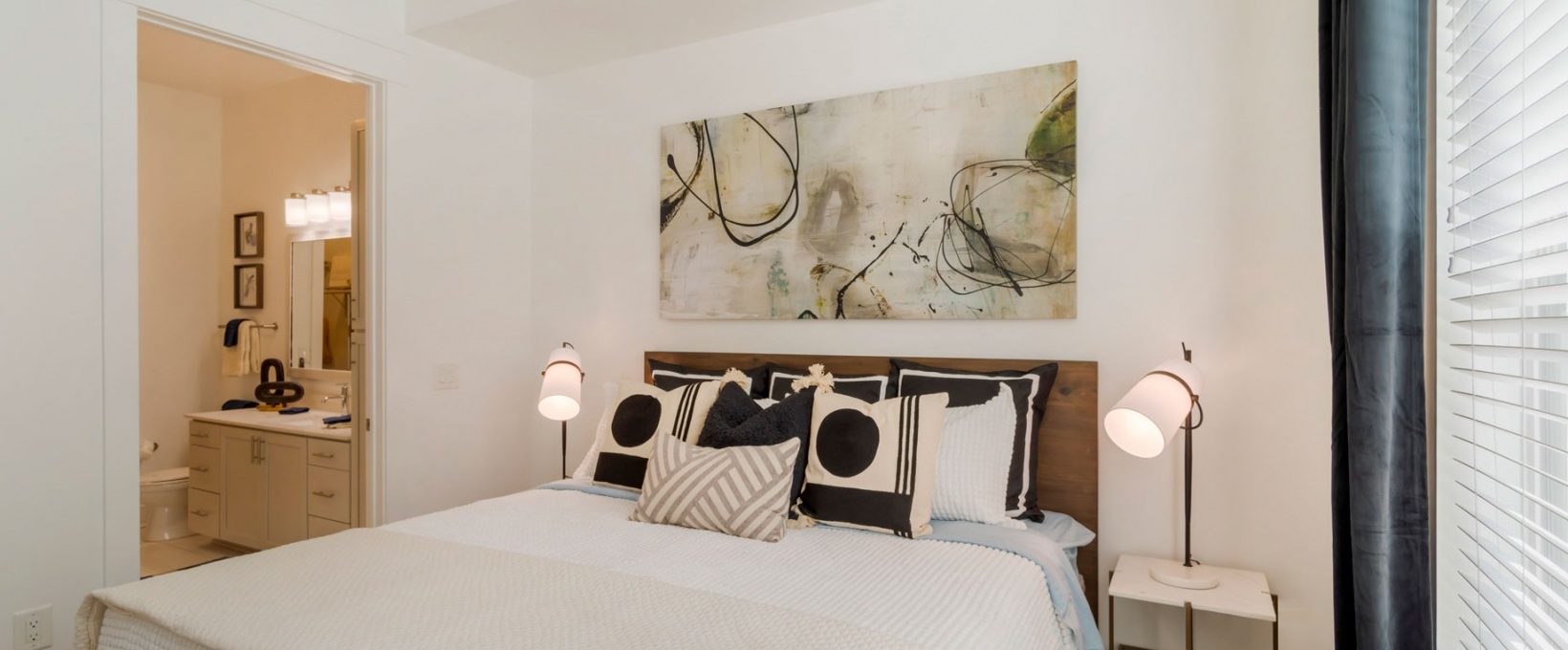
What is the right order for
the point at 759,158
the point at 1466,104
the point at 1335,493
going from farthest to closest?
the point at 759,158 → the point at 1335,493 → the point at 1466,104

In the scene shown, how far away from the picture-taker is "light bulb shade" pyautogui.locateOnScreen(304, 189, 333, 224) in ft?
14.3

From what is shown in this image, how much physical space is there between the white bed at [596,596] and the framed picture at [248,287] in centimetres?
333

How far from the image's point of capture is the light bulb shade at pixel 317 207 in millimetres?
4344

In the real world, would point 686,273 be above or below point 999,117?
below

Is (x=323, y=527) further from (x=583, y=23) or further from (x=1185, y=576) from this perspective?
(x=1185, y=576)

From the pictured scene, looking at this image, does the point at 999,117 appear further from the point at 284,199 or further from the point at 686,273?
the point at 284,199

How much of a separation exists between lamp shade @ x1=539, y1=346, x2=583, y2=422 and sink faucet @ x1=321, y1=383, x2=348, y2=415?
6.00 feet

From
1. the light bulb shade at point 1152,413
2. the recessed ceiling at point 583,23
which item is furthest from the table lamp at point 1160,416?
the recessed ceiling at point 583,23

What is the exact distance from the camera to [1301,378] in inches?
87.1

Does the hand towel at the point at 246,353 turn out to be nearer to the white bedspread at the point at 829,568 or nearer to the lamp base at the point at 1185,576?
the white bedspread at the point at 829,568

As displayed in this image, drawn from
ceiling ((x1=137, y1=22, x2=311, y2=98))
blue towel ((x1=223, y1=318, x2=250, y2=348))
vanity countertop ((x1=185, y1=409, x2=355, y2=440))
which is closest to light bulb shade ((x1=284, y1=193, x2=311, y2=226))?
ceiling ((x1=137, y1=22, x2=311, y2=98))

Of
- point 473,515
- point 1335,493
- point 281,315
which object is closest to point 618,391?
point 473,515

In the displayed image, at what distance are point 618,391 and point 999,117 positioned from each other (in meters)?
1.57

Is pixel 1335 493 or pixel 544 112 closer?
pixel 1335 493
